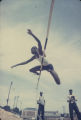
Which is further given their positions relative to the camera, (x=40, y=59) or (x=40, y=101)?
(x=40, y=101)

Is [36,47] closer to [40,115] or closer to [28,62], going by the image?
[28,62]

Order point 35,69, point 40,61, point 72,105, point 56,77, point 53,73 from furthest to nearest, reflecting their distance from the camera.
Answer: point 72,105 < point 35,69 < point 40,61 < point 53,73 < point 56,77

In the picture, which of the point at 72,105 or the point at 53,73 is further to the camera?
the point at 72,105

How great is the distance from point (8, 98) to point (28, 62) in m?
34.4

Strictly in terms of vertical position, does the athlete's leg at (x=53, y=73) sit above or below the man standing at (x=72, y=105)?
above

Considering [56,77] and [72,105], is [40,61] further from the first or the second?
[72,105]

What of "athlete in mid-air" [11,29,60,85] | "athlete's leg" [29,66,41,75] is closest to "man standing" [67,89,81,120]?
"athlete in mid-air" [11,29,60,85]

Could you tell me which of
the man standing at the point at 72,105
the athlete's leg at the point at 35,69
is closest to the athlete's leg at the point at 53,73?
the athlete's leg at the point at 35,69

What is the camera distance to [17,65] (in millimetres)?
7445

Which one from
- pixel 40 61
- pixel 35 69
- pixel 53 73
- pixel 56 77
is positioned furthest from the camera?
pixel 35 69

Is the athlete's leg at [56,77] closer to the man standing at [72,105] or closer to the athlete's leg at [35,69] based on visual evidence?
the athlete's leg at [35,69]

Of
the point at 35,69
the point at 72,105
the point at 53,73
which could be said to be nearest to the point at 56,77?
the point at 53,73

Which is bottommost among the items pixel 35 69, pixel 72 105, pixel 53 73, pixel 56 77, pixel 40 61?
pixel 72 105

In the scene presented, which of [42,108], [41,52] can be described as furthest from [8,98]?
[41,52]
